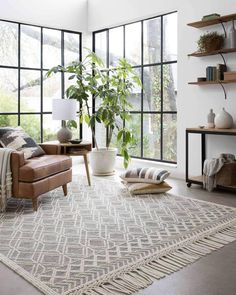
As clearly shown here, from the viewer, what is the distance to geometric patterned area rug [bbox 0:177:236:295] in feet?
7.30

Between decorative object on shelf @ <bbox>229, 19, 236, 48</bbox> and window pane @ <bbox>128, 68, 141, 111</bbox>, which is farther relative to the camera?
window pane @ <bbox>128, 68, 141, 111</bbox>

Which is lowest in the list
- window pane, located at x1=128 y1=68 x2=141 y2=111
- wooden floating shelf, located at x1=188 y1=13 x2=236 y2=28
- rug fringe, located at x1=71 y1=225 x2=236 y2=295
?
rug fringe, located at x1=71 y1=225 x2=236 y2=295

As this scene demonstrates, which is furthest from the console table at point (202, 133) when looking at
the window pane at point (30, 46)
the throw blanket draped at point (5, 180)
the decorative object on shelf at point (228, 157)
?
the window pane at point (30, 46)

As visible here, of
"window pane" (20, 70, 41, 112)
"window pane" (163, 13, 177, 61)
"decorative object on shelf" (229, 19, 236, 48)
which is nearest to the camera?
"decorative object on shelf" (229, 19, 236, 48)

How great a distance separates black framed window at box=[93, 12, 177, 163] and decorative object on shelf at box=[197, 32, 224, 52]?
0.80 m

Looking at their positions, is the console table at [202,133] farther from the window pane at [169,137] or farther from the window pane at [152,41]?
the window pane at [152,41]

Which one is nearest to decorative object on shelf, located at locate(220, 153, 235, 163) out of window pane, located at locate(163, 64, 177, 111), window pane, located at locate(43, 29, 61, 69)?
window pane, located at locate(163, 64, 177, 111)

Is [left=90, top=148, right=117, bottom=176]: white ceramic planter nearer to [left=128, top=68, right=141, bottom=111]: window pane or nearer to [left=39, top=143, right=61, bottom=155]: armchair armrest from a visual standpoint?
[left=128, top=68, right=141, bottom=111]: window pane

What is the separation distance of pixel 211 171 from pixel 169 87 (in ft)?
5.72

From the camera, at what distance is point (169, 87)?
557 centimetres

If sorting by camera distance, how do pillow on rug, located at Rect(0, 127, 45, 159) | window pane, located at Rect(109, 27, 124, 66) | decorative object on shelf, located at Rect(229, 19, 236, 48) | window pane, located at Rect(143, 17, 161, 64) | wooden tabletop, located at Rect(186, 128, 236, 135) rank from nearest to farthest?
pillow on rug, located at Rect(0, 127, 45, 159) < wooden tabletop, located at Rect(186, 128, 236, 135) < decorative object on shelf, located at Rect(229, 19, 236, 48) < window pane, located at Rect(143, 17, 161, 64) < window pane, located at Rect(109, 27, 124, 66)

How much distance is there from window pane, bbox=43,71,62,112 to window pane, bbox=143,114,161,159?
1.55m

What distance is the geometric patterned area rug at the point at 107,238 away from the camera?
2227mm

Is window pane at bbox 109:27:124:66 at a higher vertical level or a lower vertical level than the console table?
higher
